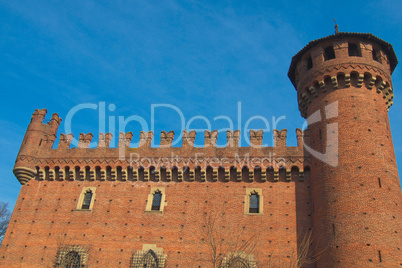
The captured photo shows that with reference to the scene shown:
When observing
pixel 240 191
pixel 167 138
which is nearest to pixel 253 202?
pixel 240 191

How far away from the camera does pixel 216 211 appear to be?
20.9 metres

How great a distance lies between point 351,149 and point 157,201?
1083cm

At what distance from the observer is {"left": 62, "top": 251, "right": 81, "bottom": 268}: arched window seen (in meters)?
20.2

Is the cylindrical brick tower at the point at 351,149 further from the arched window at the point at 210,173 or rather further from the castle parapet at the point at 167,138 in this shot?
the castle parapet at the point at 167,138

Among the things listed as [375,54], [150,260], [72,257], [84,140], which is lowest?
[72,257]

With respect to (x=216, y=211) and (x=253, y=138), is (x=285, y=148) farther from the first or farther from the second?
(x=216, y=211)

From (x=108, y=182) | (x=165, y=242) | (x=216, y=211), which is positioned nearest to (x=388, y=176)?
(x=216, y=211)

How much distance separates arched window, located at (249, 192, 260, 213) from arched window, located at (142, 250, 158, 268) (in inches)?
220

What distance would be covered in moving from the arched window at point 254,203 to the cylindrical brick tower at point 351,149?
2941 millimetres

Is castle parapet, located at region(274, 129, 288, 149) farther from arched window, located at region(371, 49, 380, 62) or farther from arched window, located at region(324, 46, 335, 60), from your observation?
arched window, located at region(371, 49, 380, 62)

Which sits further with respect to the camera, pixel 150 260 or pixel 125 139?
pixel 125 139

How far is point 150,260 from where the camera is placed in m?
19.9

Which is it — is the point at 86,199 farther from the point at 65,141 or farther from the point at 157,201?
the point at 65,141

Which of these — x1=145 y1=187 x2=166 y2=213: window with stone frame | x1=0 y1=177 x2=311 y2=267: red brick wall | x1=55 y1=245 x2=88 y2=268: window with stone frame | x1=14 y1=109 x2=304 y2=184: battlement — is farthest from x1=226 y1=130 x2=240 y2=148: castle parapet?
x1=55 y1=245 x2=88 y2=268: window with stone frame
